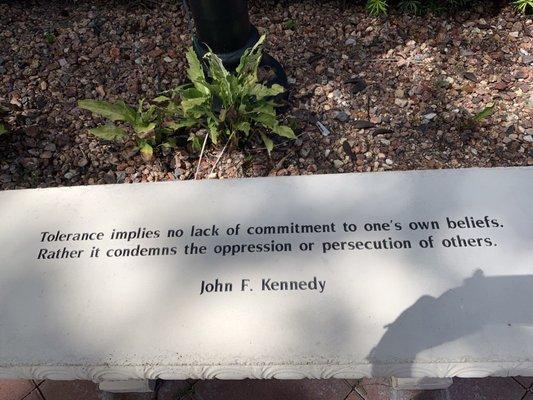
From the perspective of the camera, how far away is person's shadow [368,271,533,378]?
5.19 ft

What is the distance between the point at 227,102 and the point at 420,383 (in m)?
1.58

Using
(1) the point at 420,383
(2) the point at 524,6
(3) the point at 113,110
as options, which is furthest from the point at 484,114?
(3) the point at 113,110

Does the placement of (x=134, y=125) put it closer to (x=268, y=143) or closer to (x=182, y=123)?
(x=182, y=123)

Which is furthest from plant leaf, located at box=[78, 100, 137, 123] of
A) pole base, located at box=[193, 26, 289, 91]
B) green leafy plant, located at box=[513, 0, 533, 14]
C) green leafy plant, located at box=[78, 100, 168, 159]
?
green leafy plant, located at box=[513, 0, 533, 14]

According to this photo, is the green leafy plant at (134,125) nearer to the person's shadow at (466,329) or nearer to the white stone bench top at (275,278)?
the white stone bench top at (275,278)

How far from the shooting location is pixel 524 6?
9.95 feet

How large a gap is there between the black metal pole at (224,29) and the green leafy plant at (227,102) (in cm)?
7

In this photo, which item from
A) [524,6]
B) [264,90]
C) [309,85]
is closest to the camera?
[264,90]

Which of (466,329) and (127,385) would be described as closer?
(466,329)

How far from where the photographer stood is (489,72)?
2.91 metres

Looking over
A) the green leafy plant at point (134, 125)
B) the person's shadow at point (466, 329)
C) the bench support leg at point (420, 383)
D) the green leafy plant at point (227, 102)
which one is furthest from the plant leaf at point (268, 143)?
the bench support leg at point (420, 383)

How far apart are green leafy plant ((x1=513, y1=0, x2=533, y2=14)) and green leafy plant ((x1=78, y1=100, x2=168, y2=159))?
2.42 m

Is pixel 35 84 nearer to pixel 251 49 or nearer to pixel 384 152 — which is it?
pixel 251 49

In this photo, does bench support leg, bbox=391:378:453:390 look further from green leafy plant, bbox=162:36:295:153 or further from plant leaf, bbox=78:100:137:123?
plant leaf, bbox=78:100:137:123
